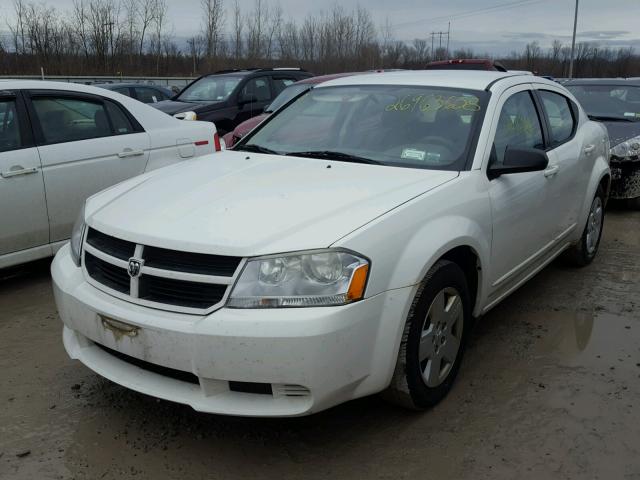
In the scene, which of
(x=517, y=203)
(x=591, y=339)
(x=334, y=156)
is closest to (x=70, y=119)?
(x=334, y=156)

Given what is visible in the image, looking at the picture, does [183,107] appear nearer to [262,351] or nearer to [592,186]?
[592,186]

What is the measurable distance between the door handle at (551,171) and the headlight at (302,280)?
2.02 m

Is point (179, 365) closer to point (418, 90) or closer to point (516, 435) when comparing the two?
point (516, 435)

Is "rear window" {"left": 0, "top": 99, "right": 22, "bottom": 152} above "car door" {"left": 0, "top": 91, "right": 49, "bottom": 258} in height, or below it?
above

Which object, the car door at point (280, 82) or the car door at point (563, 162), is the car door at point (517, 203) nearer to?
the car door at point (563, 162)

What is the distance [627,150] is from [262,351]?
20.7 feet

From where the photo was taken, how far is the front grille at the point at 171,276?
2502 millimetres

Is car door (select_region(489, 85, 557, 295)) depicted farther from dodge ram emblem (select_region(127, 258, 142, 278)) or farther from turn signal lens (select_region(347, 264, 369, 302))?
dodge ram emblem (select_region(127, 258, 142, 278))

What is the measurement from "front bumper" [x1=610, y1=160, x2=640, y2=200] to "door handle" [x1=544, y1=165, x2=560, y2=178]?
3.63 meters

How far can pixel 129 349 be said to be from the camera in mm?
2639

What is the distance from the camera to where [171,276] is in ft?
8.37

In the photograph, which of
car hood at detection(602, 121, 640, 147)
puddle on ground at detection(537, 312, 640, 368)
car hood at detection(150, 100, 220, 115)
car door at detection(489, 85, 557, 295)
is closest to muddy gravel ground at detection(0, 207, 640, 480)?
puddle on ground at detection(537, 312, 640, 368)

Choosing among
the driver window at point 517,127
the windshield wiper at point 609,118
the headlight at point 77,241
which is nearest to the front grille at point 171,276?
the headlight at point 77,241

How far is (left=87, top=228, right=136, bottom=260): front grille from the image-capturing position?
8.98ft
